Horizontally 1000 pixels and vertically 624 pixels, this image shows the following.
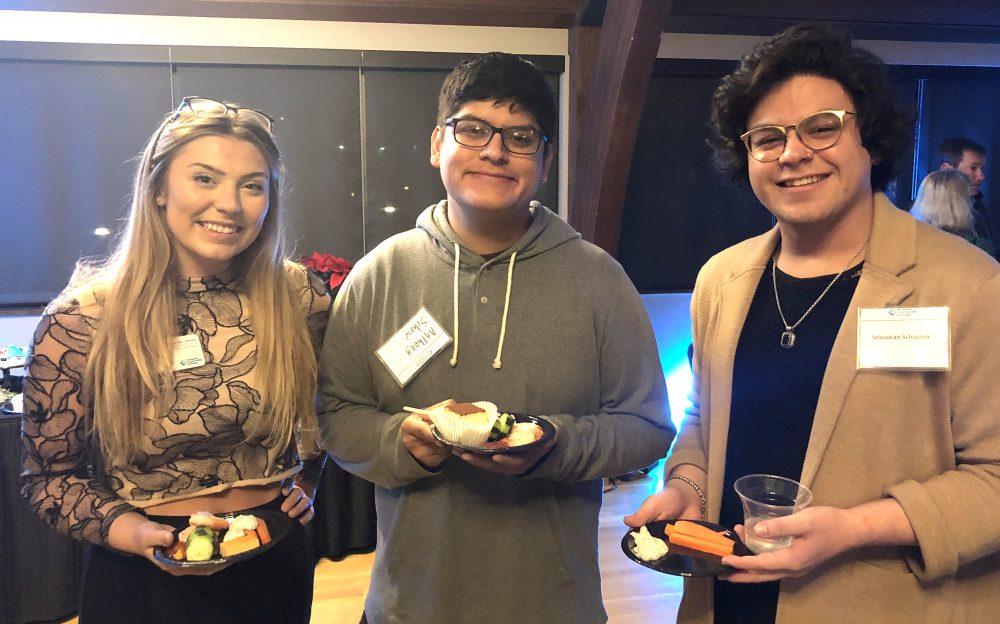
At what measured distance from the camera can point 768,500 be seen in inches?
46.2

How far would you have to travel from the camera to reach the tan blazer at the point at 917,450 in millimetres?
1080

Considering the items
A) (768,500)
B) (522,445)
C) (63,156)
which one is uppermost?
(63,156)

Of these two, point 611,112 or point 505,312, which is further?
point 611,112

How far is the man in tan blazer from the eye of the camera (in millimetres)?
1091

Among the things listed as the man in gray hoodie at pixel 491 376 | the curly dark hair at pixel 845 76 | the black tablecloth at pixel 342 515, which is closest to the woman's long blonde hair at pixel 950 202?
the curly dark hair at pixel 845 76

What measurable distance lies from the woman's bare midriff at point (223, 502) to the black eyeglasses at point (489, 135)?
875 millimetres

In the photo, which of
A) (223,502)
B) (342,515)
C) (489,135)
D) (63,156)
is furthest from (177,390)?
(63,156)

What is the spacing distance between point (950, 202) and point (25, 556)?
16.6 ft

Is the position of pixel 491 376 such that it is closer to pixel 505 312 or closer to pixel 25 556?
pixel 505 312

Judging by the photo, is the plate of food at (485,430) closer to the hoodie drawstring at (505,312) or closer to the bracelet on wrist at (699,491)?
the hoodie drawstring at (505,312)

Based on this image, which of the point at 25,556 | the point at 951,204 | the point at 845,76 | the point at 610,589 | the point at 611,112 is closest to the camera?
the point at 845,76

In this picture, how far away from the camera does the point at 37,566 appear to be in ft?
9.32

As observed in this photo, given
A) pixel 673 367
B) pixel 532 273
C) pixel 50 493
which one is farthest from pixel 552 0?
pixel 50 493

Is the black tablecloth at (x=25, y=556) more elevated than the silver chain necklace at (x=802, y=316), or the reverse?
the silver chain necklace at (x=802, y=316)
